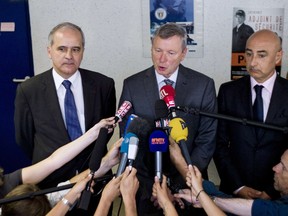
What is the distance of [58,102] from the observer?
5.94 feet

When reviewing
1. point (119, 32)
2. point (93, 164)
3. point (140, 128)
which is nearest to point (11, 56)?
point (119, 32)

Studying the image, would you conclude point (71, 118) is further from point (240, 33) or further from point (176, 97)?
point (240, 33)

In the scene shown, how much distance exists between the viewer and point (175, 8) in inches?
116

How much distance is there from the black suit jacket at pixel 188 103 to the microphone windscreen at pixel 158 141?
1.90ft

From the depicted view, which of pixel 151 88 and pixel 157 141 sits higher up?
pixel 151 88

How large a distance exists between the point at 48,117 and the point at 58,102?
0.33 feet

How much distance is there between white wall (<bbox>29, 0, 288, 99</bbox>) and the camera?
9.71 ft

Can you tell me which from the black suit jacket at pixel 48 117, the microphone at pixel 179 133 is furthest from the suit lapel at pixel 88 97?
the microphone at pixel 179 133

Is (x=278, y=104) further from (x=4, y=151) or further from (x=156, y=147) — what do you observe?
(x=4, y=151)

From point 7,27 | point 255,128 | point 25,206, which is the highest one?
point 7,27

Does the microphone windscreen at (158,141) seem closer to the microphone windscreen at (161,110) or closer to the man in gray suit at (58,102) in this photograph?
the microphone windscreen at (161,110)

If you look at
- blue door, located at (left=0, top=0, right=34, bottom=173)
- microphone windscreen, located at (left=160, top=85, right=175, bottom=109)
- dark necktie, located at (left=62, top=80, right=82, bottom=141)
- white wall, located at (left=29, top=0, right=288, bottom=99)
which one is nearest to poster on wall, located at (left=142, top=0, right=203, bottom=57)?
white wall, located at (left=29, top=0, right=288, bottom=99)

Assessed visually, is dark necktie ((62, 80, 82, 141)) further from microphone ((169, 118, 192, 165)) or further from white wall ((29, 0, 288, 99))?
white wall ((29, 0, 288, 99))

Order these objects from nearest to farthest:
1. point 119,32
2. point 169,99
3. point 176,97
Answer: point 169,99, point 176,97, point 119,32
